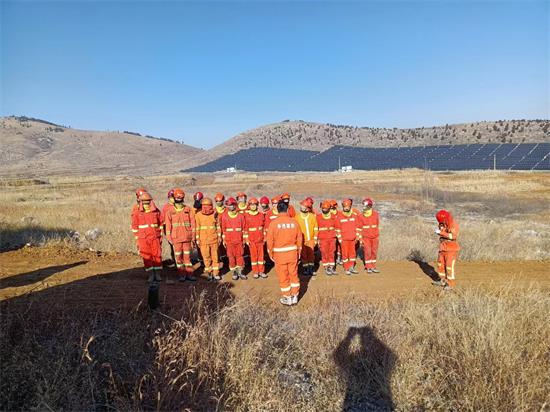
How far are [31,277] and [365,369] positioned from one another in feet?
25.5

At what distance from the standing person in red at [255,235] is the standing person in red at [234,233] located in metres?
0.19

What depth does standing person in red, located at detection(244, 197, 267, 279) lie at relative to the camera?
368 inches

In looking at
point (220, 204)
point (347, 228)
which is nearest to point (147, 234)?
point (220, 204)

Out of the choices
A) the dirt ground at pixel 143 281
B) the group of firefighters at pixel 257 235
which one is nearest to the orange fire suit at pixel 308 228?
the group of firefighters at pixel 257 235

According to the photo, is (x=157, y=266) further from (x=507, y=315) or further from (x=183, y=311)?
(x=507, y=315)

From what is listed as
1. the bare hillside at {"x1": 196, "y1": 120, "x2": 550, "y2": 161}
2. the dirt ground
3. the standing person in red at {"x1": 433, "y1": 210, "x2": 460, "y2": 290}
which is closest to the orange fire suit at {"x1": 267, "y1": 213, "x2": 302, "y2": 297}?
the dirt ground

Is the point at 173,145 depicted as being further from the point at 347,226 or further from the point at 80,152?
the point at 347,226

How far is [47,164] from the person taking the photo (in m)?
83.9

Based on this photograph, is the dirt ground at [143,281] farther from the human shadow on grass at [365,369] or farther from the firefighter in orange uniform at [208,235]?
the human shadow on grass at [365,369]

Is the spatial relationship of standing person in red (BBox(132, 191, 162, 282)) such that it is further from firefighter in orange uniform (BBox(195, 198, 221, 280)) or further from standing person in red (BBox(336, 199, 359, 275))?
standing person in red (BBox(336, 199, 359, 275))

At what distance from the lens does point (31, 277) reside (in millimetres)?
9117

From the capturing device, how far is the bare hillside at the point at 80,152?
80938mm

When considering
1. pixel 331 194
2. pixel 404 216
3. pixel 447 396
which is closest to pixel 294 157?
pixel 331 194

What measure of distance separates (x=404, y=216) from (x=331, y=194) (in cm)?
845
